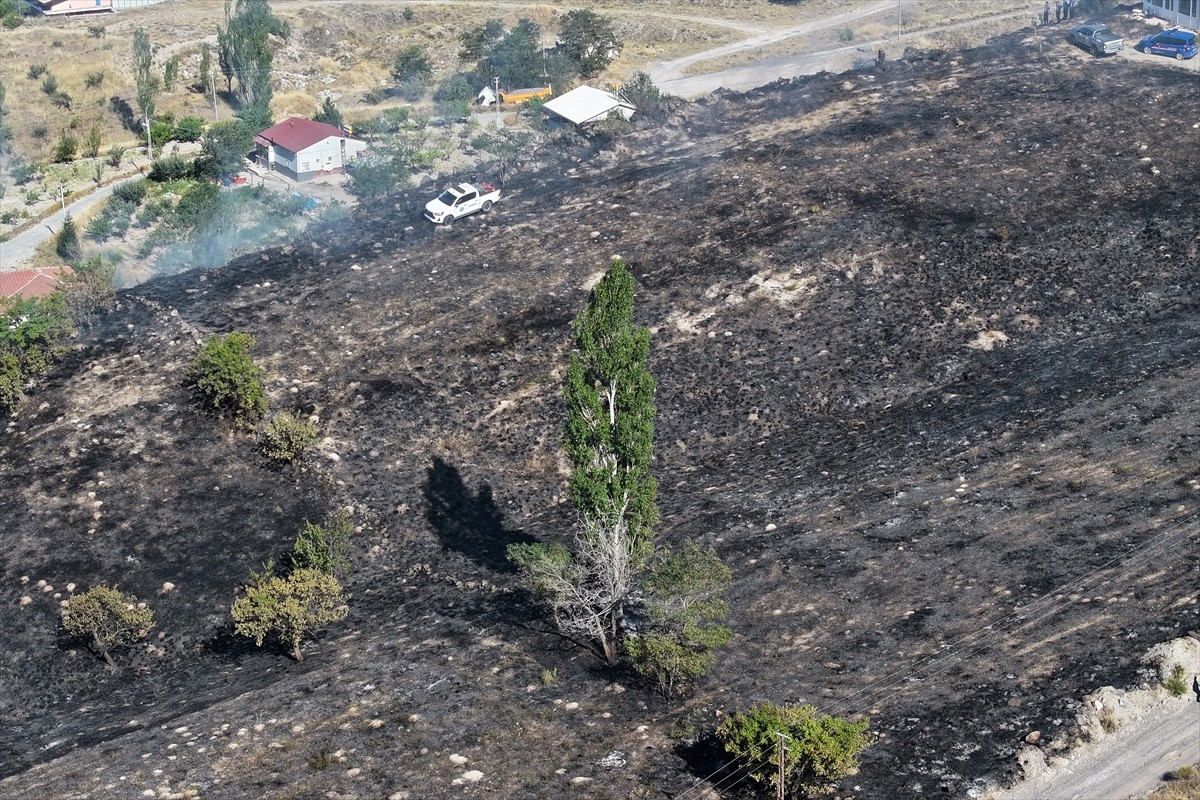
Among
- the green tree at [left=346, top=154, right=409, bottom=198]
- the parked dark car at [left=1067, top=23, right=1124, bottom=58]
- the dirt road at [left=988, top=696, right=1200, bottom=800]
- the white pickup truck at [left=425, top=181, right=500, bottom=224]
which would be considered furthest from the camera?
the green tree at [left=346, top=154, right=409, bottom=198]

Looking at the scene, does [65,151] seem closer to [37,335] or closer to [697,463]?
[37,335]

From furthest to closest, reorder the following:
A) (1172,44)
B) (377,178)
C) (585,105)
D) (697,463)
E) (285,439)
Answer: (585,105)
(377,178)
(1172,44)
(697,463)
(285,439)

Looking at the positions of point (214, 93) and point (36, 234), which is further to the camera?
point (214, 93)

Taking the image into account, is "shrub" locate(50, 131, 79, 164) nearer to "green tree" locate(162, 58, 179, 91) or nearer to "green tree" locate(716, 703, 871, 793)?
"green tree" locate(162, 58, 179, 91)

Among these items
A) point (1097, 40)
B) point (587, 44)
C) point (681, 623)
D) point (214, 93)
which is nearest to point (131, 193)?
point (214, 93)

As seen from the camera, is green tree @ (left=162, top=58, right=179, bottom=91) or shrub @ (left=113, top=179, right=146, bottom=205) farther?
green tree @ (left=162, top=58, right=179, bottom=91)

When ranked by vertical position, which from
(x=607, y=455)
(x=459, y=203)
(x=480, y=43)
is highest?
(x=480, y=43)

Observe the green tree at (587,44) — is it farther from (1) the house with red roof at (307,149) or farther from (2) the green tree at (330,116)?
(1) the house with red roof at (307,149)

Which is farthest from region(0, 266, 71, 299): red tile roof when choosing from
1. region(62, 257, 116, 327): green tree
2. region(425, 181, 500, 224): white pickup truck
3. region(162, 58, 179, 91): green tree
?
region(162, 58, 179, 91): green tree
